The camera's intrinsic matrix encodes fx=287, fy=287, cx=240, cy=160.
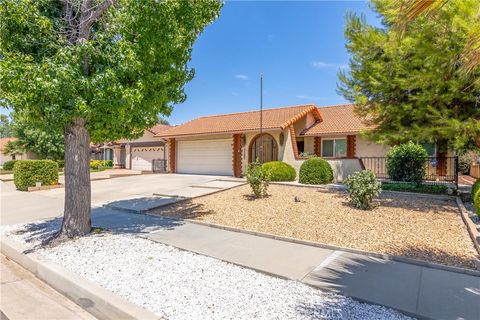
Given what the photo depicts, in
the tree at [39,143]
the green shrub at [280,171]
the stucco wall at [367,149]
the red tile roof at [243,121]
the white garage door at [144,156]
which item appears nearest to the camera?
the green shrub at [280,171]

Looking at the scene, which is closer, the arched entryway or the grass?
the grass

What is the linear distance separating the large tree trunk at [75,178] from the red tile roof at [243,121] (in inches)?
458

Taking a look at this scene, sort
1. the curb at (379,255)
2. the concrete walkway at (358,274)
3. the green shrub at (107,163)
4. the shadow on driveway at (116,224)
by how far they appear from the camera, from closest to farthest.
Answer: the concrete walkway at (358,274) → the curb at (379,255) → the shadow on driveway at (116,224) → the green shrub at (107,163)

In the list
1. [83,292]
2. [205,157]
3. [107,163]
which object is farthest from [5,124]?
[83,292]

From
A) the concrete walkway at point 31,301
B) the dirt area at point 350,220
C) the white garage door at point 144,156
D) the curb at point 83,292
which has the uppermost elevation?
the white garage door at point 144,156

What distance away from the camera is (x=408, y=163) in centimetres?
1252

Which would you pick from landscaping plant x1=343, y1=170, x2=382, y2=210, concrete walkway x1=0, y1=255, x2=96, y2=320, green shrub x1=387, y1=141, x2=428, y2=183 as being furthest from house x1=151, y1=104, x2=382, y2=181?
concrete walkway x1=0, y1=255, x2=96, y2=320

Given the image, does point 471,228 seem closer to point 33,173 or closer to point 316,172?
point 316,172

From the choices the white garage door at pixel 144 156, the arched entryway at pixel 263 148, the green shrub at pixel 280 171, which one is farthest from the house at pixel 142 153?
the green shrub at pixel 280 171

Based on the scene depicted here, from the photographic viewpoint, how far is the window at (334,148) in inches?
731

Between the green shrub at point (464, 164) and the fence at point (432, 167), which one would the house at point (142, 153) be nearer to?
the fence at point (432, 167)

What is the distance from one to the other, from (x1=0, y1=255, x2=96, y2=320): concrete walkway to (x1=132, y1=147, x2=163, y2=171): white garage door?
2171 cm

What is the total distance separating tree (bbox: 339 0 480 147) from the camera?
7.31 m

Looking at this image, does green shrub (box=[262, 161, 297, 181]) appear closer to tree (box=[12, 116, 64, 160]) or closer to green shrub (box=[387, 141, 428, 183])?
green shrub (box=[387, 141, 428, 183])
